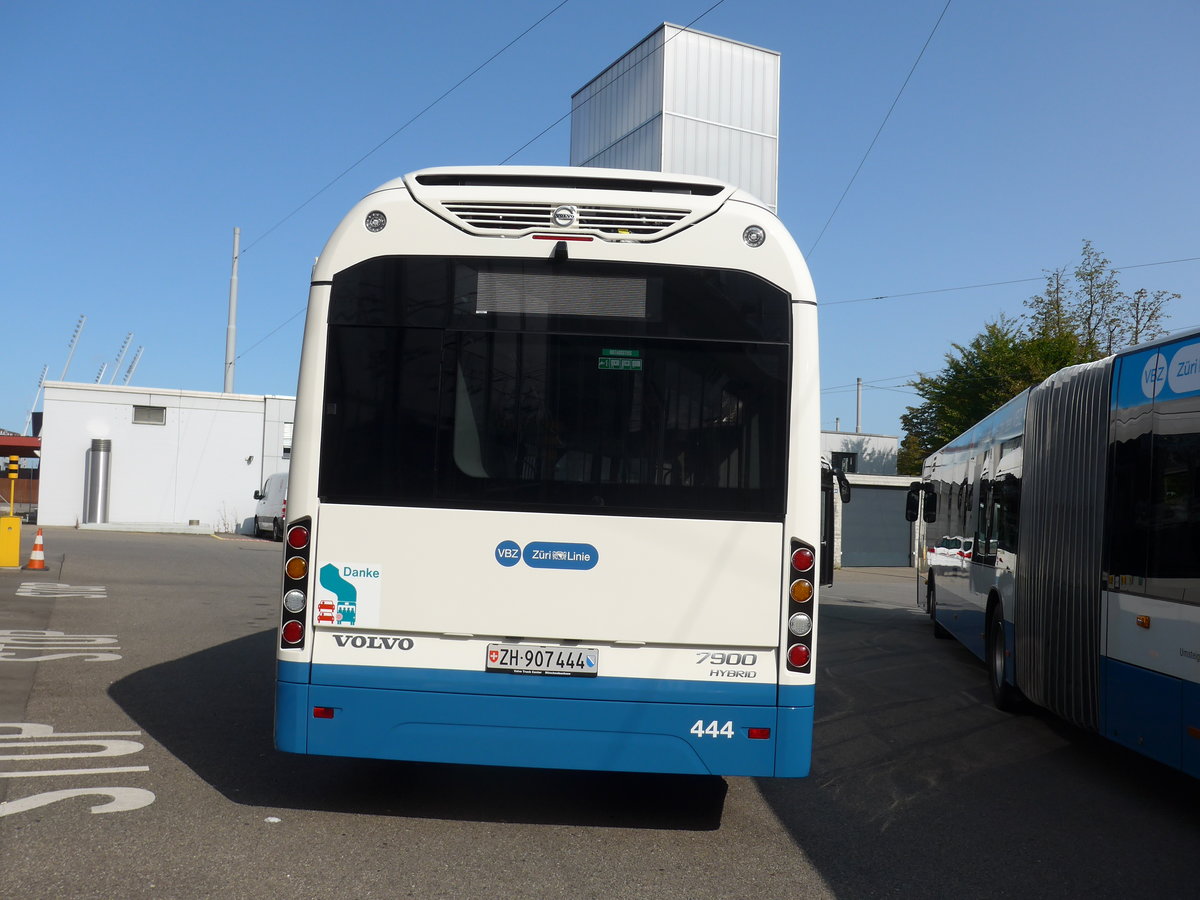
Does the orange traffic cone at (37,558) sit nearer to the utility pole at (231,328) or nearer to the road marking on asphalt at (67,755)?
the road marking on asphalt at (67,755)

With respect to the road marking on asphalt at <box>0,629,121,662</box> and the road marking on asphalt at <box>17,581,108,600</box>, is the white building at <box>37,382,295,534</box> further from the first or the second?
the road marking on asphalt at <box>0,629,121,662</box>

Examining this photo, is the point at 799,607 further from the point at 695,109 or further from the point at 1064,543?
the point at 695,109

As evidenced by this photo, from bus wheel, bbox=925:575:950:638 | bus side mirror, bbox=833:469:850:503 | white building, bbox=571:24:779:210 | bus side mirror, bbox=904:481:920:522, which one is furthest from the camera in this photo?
white building, bbox=571:24:779:210

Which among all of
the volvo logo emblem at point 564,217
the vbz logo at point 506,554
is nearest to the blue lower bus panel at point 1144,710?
the vbz logo at point 506,554

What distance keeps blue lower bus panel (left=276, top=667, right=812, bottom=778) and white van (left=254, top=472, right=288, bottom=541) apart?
104 feet

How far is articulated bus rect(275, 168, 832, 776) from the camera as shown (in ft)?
17.7

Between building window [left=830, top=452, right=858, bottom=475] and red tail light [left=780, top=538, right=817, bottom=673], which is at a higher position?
building window [left=830, top=452, right=858, bottom=475]

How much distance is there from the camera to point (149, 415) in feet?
129

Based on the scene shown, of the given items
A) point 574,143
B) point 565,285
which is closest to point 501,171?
point 565,285

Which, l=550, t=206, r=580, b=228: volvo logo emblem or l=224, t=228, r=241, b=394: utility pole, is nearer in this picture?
l=550, t=206, r=580, b=228: volvo logo emblem

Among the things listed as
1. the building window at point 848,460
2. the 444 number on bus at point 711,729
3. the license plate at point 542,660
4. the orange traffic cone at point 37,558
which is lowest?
the orange traffic cone at point 37,558

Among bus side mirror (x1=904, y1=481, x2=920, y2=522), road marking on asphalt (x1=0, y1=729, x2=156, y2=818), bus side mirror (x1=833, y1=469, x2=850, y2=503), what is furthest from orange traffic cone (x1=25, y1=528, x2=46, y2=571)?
bus side mirror (x1=833, y1=469, x2=850, y2=503)

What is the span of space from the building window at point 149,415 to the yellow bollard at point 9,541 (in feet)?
64.8

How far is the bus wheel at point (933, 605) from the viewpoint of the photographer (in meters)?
16.1
